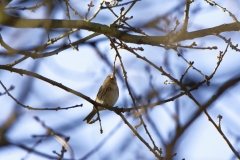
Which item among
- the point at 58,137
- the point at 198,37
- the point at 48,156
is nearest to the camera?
the point at 48,156

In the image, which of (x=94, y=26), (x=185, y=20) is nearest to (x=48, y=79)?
(x=94, y=26)

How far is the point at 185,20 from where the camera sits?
4422 mm

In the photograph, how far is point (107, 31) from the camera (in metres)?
4.66

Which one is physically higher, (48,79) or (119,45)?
(119,45)

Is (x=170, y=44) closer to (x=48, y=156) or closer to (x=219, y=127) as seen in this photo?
(x=219, y=127)

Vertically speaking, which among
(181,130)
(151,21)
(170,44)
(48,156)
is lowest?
(181,130)

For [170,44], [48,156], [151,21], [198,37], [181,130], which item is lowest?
[181,130]

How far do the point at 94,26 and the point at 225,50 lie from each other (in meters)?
1.57

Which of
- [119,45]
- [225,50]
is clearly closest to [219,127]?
[225,50]

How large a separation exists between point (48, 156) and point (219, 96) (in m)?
1.11

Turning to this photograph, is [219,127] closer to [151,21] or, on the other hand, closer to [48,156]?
[151,21]

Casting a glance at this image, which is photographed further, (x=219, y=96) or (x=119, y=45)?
(x=119, y=45)

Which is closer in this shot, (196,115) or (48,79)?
(196,115)

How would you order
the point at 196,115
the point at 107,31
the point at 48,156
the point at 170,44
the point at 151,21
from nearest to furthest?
the point at 196,115
the point at 48,156
the point at 151,21
the point at 170,44
the point at 107,31
